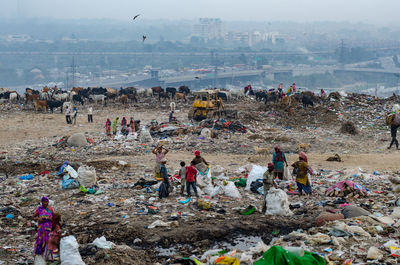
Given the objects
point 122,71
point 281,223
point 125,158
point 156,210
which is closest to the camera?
point 281,223

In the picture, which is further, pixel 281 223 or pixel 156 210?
pixel 156 210

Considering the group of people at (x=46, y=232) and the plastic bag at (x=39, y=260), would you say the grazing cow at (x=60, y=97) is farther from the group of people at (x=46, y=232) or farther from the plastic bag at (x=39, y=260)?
the plastic bag at (x=39, y=260)

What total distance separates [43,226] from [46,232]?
9cm

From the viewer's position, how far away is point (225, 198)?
29.6 ft

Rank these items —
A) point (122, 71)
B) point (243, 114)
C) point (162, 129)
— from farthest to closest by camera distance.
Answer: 1. point (122, 71)
2. point (243, 114)
3. point (162, 129)

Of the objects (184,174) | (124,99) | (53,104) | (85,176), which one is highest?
(184,174)

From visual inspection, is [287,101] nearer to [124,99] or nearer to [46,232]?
[124,99]

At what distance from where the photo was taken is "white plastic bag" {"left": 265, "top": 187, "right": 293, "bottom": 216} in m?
7.90

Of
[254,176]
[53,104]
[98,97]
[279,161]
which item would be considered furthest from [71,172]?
[98,97]

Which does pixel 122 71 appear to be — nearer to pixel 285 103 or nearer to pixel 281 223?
pixel 285 103

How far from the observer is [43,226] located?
6.02 metres

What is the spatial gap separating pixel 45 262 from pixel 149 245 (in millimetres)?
1572

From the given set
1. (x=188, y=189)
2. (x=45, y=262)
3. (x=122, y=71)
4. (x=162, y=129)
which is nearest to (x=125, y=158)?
(x=162, y=129)

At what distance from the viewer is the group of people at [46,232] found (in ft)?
19.6
